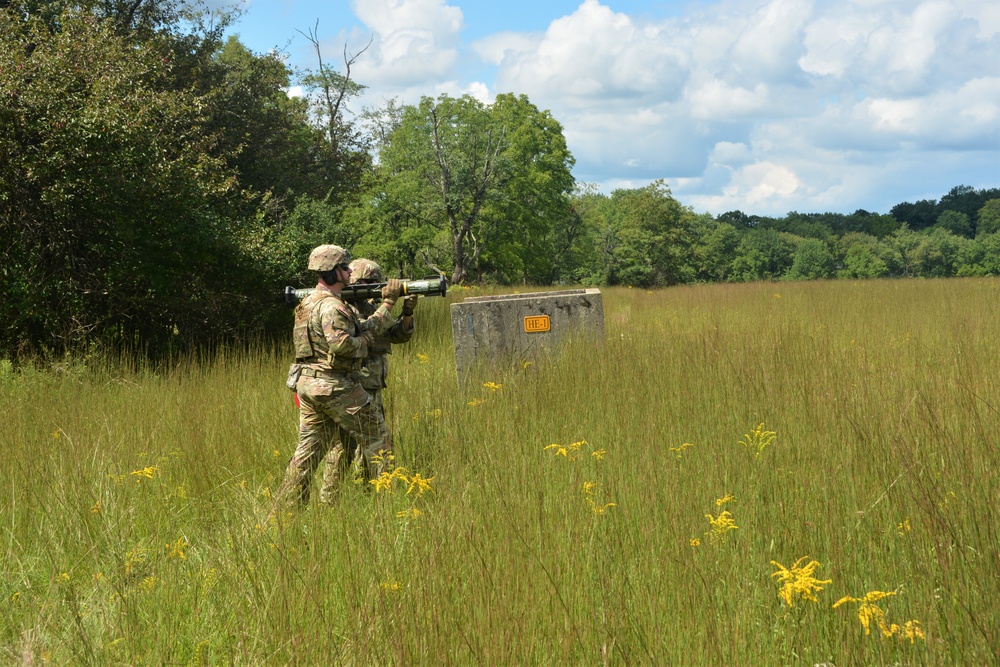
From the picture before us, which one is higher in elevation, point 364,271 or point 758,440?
point 364,271

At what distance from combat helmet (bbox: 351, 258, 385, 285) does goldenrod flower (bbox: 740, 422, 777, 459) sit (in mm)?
2714

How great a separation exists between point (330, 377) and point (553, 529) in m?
2.03

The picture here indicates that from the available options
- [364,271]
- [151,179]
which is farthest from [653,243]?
[364,271]

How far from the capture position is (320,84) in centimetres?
3978

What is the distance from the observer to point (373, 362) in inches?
213

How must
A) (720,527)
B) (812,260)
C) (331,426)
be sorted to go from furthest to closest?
1. (812,260)
2. (331,426)
3. (720,527)

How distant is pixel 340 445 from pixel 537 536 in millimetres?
2138

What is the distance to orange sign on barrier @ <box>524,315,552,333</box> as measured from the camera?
28.5 feet

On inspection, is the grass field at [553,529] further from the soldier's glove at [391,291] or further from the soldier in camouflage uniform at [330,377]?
the soldier's glove at [391,291]

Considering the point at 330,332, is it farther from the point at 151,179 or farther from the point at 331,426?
the point at 151,179

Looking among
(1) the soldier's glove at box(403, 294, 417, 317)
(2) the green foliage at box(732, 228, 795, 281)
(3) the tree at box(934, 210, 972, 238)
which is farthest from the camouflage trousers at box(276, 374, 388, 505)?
(3) the tree at box(934, 210, 972, 238)

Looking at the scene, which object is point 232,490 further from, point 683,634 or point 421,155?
point 421,155

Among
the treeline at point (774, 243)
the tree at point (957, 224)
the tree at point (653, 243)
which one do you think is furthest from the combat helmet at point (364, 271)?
the tree at point (957, 224)

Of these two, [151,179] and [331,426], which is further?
[151,179]
